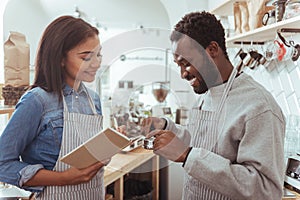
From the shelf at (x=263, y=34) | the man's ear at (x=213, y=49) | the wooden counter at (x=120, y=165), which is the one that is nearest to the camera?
the man's ear at (x=213, y=49)

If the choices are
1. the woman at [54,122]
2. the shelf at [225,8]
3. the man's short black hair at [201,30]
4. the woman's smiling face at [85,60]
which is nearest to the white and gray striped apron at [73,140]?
the woman at [54,122]

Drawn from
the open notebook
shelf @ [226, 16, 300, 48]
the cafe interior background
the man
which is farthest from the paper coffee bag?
shelf @ [226, 16, 300, 48]

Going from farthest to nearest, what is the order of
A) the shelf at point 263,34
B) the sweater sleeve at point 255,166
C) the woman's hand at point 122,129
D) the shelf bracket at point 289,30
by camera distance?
the shelf bracket at point 289,30, the shelf at point 263,34, the woman's hand at point 122,129, the sweater sleeve at point 255,166

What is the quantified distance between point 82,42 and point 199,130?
1.48 ft

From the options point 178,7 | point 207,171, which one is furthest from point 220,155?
point 178,7

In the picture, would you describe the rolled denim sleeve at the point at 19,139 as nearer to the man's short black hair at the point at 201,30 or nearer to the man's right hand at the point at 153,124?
the man's right hand at the point at 153,124

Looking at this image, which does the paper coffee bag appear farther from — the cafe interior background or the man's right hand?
the man's right hand

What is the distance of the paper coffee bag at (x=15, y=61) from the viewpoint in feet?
4.43

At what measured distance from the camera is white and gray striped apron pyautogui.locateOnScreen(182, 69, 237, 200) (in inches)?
38.0

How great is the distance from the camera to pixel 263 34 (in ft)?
4.83

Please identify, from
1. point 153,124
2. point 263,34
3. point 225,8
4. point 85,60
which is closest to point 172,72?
point 153,124

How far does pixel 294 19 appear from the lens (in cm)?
115

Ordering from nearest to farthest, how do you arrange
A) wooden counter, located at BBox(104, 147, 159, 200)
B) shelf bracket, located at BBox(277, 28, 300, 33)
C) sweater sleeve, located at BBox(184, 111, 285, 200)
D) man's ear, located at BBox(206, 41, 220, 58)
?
1. sweater sleeve, located at BBox(184, 111, 285, 200)
2. man's ear, located at BBox(206, 41, 220, 58)
3. shelf bracket, located at BBox(277, 28, 300, 33)
4. wooden counter, located at BBox(104, 147, 159, 200)

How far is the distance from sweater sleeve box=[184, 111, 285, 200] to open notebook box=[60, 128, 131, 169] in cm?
25
